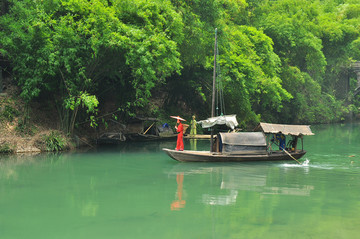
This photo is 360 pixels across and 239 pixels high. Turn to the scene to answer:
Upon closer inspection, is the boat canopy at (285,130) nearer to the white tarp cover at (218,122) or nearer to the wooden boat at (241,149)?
the wooden boat at (241,149)

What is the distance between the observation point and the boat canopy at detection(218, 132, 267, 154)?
758 inches

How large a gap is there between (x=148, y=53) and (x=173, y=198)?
987cm

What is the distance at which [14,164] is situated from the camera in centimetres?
1866

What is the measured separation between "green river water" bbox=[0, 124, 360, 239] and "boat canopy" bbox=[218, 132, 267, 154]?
2.20ft

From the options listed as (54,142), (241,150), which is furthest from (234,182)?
(54,142)

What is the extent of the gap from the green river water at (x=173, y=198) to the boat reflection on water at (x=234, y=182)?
0.11 ft

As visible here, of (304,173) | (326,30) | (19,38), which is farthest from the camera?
(326,30)

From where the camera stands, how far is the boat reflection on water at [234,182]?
43.2ft

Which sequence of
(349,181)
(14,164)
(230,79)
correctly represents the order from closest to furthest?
(349,181) → (14,164) → (230,79)

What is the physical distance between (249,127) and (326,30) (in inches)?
691

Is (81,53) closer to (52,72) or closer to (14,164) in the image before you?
(52,72)

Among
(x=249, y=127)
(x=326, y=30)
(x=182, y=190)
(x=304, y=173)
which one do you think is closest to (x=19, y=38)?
(x=182, y=190)

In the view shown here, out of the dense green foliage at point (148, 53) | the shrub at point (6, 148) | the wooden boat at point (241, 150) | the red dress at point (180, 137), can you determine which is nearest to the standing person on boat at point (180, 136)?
the red dress at point (180, 137)

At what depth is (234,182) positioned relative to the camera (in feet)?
50.9
